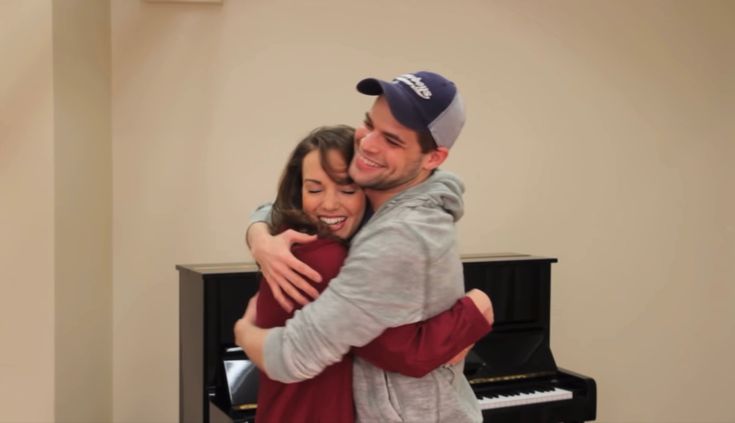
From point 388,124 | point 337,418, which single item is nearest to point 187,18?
point 388,124

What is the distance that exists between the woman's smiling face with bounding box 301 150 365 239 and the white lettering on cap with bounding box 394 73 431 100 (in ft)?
0.76

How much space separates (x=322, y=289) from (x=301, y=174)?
1.08 feet

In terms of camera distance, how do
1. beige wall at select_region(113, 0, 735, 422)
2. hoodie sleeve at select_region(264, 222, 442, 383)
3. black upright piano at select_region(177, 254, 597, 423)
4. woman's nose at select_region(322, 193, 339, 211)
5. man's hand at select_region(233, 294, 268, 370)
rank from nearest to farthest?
hoodie sleeve at select_region(264, 222, 442, 383)
man's hand at select_region(233, 294, 268, 370)
woman's nose at select_region(322, 193, 339, 211)
black upright piano at select_region(177, 254, 597, 423)
beige wall at select_region(113, 0, 735, 422)

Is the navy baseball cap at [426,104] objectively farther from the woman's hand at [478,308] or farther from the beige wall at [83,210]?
the beige wall at [83,210]

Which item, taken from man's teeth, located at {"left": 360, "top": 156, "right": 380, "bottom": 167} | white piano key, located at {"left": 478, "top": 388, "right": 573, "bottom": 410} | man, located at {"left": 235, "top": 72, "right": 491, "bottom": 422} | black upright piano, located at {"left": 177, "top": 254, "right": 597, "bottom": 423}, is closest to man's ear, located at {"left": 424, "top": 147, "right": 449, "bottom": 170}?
man, located at {"left": 235, "top": 72, "right": 491, "bottom": 422}

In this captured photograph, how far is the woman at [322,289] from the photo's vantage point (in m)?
1.41

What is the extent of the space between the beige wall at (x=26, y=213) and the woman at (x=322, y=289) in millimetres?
1561

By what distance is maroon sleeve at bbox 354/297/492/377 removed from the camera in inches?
→ 54.7

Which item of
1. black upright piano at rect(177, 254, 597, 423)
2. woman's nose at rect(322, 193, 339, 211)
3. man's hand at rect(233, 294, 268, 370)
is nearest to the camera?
man's hand at rect(233, 294, 268, 370)

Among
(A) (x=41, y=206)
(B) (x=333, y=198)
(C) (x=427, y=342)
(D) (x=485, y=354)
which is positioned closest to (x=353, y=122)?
(D) (x=485, y=354)

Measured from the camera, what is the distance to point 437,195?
4.76 ft

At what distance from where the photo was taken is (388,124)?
4.76 feet

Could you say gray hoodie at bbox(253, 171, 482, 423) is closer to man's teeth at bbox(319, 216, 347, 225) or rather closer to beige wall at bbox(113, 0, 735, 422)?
man's teeth at bbox(319, 216, 347, 225)

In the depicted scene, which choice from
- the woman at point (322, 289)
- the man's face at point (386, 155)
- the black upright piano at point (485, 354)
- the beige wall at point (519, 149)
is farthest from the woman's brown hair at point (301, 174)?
the beige wall at point (519, 149)
